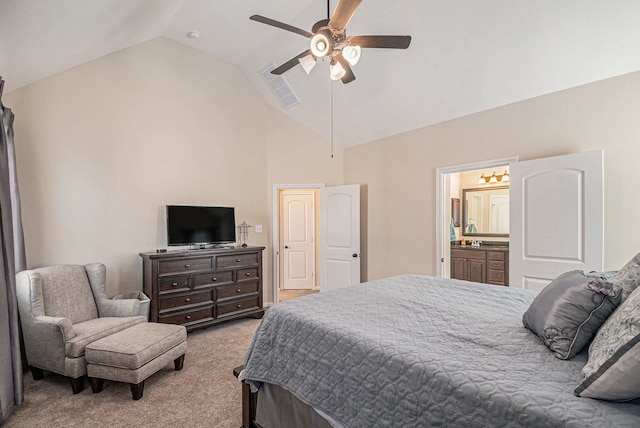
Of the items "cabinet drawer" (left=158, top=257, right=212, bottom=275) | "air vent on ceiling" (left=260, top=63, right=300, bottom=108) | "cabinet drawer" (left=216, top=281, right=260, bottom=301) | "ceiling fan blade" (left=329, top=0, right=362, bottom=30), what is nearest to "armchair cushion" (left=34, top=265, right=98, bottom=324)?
"cabinet drawer" (left=158, top=257, right=212, bottom=275)

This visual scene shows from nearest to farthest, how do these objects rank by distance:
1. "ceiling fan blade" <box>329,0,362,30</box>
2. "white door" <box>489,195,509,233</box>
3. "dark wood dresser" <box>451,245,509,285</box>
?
1. "ceiling fan blade" <box>329,0,362,30</box>
2. "dark wood dresser" <box>451,245,509,285</box>
3. "white door" <box>489,195,509,233</box>

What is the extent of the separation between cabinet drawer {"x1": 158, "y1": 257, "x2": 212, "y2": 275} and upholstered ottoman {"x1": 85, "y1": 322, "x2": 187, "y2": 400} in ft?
3.04

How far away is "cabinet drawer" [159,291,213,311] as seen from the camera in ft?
11.5

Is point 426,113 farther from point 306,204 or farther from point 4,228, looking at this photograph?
point 4,228

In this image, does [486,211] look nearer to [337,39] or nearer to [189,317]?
[337,39]

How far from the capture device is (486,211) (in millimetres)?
5566

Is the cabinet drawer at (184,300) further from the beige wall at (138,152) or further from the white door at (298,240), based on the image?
the white door at (298,240)

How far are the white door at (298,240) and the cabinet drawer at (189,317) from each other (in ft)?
8.56

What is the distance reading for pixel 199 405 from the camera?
2.33 meters

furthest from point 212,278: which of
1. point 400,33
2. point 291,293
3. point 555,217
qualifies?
point 555,217

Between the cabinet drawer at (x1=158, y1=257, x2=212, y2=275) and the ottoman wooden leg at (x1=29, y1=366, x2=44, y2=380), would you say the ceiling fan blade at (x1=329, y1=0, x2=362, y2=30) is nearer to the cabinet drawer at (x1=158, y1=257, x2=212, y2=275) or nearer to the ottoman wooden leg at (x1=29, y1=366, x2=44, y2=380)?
the cabinet drawer at (x1=158, y1=257, x2=212, y2=275)

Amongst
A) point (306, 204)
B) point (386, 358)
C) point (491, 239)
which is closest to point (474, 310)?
point (386, 358)

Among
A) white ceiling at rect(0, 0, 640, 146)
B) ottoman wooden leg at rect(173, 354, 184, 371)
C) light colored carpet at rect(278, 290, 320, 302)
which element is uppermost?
white ceiling at rect(0, 0, 640, 146)

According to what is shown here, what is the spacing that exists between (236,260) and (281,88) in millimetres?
2546
